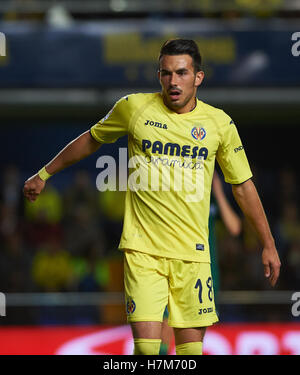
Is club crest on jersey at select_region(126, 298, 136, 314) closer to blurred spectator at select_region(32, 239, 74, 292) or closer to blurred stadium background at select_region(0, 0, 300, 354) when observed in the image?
blurred stadium background at select_region(0, 0, 300, 354)

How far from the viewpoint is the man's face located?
449 centimetres

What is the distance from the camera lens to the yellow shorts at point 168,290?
4.44m

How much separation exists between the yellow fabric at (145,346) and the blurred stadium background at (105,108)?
432cm

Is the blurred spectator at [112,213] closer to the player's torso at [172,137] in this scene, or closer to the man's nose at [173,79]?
the player's torso at [172,137]

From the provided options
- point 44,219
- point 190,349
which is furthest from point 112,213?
point 190,349

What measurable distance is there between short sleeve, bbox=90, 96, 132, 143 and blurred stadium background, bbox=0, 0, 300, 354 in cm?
425

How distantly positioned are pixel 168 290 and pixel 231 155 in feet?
2.74

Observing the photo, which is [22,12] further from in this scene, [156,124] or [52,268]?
[156,124]

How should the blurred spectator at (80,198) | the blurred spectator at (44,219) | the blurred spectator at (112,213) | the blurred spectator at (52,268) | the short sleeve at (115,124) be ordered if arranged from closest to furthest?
1. the short sleeve at (115,124)
2. the blurred spectator at (52,268)
3. the blurred spectator at (44,219)
4. the blurred spectator at (80,198)
5. the blurred spectator at (112,213)

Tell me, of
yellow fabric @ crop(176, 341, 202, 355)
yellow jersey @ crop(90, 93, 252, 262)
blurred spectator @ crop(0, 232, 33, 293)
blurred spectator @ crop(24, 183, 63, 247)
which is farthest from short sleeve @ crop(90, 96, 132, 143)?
blurred spectator @ crop(24, 183, 63, 247)

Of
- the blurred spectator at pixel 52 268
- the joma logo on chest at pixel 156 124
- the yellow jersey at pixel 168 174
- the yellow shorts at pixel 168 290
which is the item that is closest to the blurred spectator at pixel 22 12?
the blurred spectator at pixel 52 268

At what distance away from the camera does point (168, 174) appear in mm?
4574

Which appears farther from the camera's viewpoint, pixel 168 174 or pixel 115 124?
pixel 115 124
